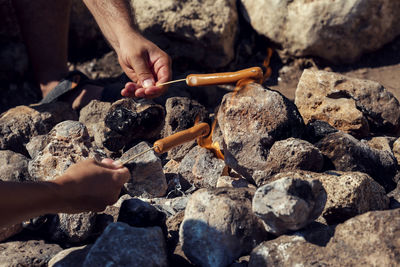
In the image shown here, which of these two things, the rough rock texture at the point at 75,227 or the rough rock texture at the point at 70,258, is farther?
the rough rock texture at the point at 75,227

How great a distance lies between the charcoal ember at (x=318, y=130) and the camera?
333 cm

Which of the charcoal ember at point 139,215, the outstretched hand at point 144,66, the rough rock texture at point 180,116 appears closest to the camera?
the charcoal ember at point 139,215

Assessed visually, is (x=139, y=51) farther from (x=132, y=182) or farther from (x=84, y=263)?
(x=84, y=263)

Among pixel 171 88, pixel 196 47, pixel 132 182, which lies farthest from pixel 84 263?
pixel 196 47

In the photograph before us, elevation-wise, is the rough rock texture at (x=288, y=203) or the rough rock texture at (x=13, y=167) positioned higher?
the rough rock texture at (x=288, y=203)

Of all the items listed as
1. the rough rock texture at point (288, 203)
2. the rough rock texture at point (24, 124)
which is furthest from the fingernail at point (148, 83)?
the rough rock texture at point (288, 203)

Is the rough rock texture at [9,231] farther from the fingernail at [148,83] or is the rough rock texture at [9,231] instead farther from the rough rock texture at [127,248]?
the fingernail at [148,83]

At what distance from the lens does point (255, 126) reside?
3115 millimetres

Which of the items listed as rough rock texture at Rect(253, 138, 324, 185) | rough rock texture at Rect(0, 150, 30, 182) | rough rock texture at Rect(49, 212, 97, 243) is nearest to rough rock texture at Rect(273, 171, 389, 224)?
→ rough rock texture at Rect(253, 138, 324, 185)

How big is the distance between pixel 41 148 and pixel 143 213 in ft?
4.18

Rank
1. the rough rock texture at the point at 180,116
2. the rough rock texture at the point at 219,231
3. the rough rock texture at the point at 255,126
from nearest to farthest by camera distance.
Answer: the rough rock texture at the point at 219,231, the rough rock texture at the point at 255,126, the rough rock texture at the point at 180,116

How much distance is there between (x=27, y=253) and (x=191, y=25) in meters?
3.16

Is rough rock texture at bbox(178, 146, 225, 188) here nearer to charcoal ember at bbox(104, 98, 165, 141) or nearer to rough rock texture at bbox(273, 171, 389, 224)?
charcoal ember at bbox(104, 98, 165, 141)

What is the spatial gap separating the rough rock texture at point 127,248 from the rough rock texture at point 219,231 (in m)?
0.17
